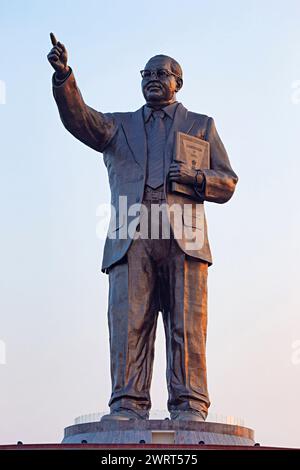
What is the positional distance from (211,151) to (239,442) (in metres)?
4.42

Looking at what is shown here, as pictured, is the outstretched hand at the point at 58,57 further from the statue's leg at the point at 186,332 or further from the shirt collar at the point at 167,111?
the statue's leg at the point at 186,332

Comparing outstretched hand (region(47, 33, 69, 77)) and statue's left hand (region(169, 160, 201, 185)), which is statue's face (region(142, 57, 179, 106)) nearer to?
statue's left hand (region(169, 160, 201, 185))

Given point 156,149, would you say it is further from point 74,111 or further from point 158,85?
point 74,111

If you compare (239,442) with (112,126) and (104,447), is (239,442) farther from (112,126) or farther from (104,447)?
(112,126)

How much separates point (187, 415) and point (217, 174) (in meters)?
3.56

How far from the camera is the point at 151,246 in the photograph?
51.4ft

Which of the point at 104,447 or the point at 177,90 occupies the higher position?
the point at 177,90

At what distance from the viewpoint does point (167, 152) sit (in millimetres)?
16047

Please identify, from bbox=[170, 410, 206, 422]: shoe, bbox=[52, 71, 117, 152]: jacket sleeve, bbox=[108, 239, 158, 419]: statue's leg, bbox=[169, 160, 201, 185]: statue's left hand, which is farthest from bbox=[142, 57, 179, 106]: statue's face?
bbox=[170, 410, 206, 422]: shoe

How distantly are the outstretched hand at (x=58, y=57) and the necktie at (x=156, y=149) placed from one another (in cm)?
164

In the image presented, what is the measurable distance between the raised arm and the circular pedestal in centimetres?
430

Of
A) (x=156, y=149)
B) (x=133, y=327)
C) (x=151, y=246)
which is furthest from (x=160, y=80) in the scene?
(x=133, y=327)
